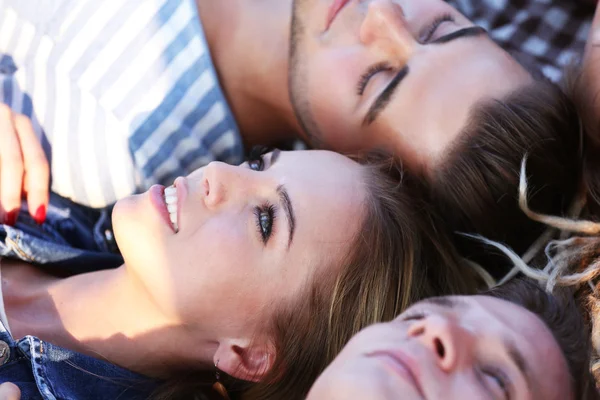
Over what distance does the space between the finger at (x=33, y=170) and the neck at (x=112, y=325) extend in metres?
0.20

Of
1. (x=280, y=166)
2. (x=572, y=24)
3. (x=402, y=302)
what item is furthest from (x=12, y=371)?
(x=572, y=24)

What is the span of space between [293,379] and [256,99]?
30.1 inches

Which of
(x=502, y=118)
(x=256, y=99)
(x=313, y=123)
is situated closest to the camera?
(x=502, y=118)

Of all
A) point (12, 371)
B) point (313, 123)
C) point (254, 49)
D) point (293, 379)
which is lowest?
point (293, 379)

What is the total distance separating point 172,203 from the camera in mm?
1137

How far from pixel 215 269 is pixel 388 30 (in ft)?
2.16

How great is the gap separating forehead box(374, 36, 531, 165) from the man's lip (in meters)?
0.57

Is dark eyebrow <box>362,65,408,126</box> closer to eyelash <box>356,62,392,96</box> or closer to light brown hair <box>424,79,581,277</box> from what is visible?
eyelash <box>356,62,392,96</box>

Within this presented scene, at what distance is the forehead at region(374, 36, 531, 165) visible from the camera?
1.25m

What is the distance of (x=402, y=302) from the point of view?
1.17 m

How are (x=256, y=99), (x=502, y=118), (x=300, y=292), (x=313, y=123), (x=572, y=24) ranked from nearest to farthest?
(x=300, y=292), (x=502, y=118), (x=313, y=123), (x=256, y=99), (x=572, y=24)

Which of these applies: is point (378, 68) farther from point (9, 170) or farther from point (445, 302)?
point (9, 170)

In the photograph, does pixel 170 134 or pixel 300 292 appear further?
pixel 170 134

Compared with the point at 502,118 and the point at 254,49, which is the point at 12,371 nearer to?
the point at 254,49
